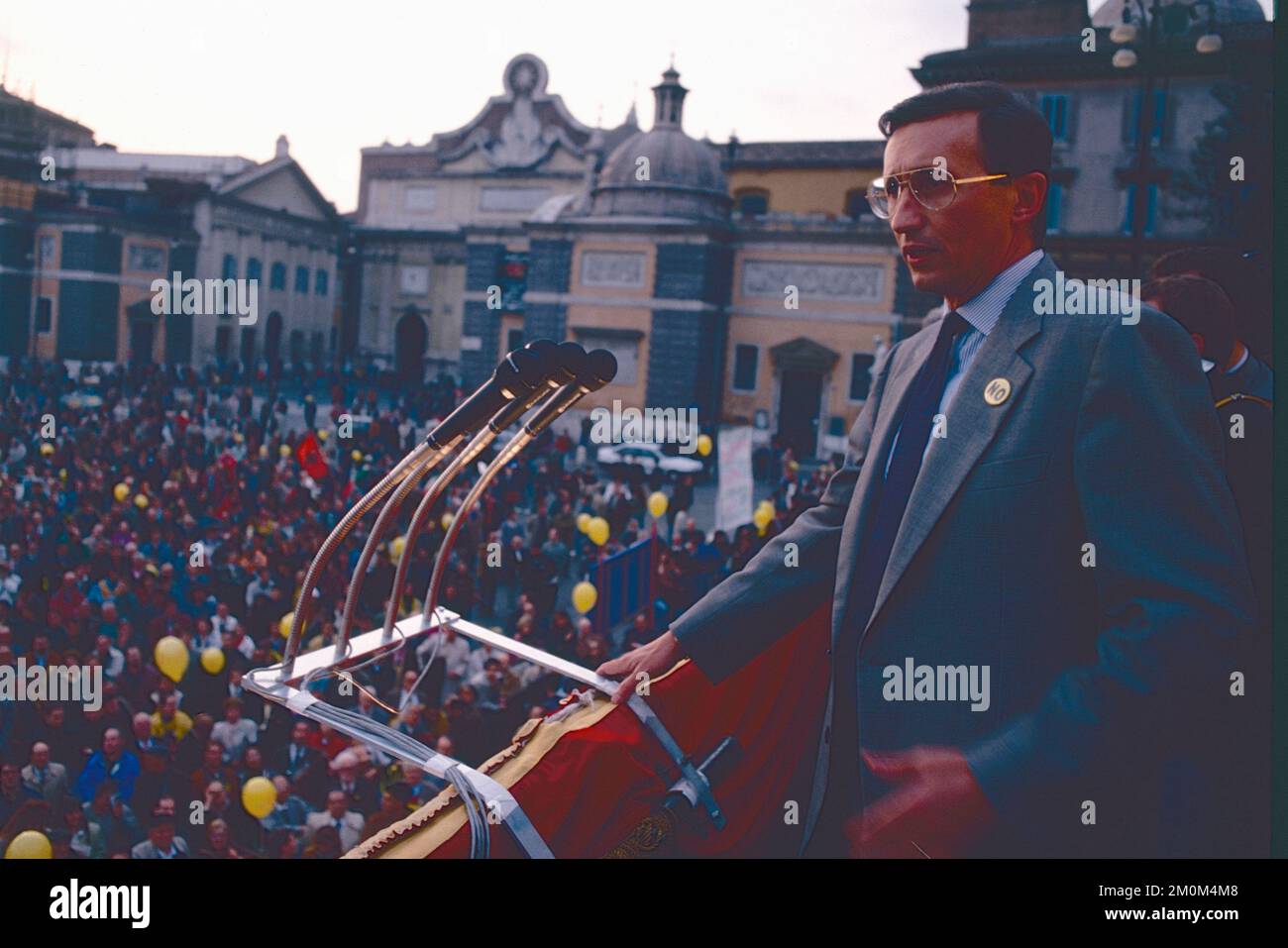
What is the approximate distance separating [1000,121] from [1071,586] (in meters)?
0.96

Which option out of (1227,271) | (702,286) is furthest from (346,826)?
(702,286)

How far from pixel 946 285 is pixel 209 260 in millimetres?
37046

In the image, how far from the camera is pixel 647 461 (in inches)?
875

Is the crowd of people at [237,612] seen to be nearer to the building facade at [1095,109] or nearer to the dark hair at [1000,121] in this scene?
the dark hair at [1000,121]

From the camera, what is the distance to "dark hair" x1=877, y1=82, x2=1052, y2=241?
83.9 inches

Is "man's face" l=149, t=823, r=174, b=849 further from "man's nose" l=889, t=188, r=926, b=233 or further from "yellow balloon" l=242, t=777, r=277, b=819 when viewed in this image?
"man's nose" l=889, t=188, r=926, b=233

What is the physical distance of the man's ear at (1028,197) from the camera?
7.14 feet

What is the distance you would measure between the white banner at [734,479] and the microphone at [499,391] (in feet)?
33.0

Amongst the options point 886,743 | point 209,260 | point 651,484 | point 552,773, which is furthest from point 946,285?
point 209,260

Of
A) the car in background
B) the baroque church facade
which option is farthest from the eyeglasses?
the baroque church facade

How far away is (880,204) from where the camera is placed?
248 cm

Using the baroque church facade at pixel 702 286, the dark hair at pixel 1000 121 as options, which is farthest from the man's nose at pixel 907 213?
the baroque church facade at pixel 702 286

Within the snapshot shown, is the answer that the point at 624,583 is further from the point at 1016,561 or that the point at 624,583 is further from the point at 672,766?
the point at 1016,561

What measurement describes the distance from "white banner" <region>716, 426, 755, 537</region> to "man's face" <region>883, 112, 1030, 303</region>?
1006 cm
